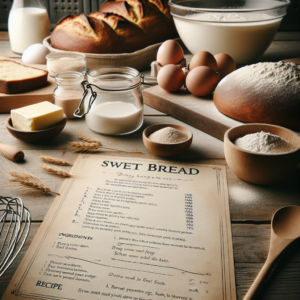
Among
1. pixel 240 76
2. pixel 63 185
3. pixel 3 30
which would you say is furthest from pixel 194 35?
pixel 3 30

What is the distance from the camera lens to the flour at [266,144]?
2.15ft

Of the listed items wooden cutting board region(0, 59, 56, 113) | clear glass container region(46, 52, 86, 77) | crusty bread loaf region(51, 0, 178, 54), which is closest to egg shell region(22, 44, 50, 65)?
crusty bread loaf region(51, 0, 178, 54)

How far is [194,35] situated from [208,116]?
502 mm

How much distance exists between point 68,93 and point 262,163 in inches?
24.0

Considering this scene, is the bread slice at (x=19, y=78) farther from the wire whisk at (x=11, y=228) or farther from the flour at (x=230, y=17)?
the flour at (x=230, y=17)

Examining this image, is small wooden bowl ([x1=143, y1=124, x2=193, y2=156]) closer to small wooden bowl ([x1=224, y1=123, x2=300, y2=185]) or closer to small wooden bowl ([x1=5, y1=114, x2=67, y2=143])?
small wooden bowl ([x1=224, y1=123, x2=300, y2=185])

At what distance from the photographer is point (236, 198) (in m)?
0.65

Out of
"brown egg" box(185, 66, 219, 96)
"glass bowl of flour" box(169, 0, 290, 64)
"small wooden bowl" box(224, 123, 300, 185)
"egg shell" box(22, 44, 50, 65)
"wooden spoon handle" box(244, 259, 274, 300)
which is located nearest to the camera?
"wooden spoon handle" box(244, 259, 274, 300)

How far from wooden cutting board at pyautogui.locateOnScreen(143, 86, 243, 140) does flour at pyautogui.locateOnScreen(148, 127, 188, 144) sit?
0.44 ft

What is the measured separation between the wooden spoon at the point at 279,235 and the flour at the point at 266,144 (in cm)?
13

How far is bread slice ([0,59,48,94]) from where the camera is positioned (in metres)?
1.00

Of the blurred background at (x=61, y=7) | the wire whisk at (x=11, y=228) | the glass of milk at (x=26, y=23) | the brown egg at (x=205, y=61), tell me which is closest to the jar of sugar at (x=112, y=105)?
the brown egg at (x=205, y=61)

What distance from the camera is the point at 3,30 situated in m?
1.96

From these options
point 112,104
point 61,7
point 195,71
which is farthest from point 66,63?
point 61,7
